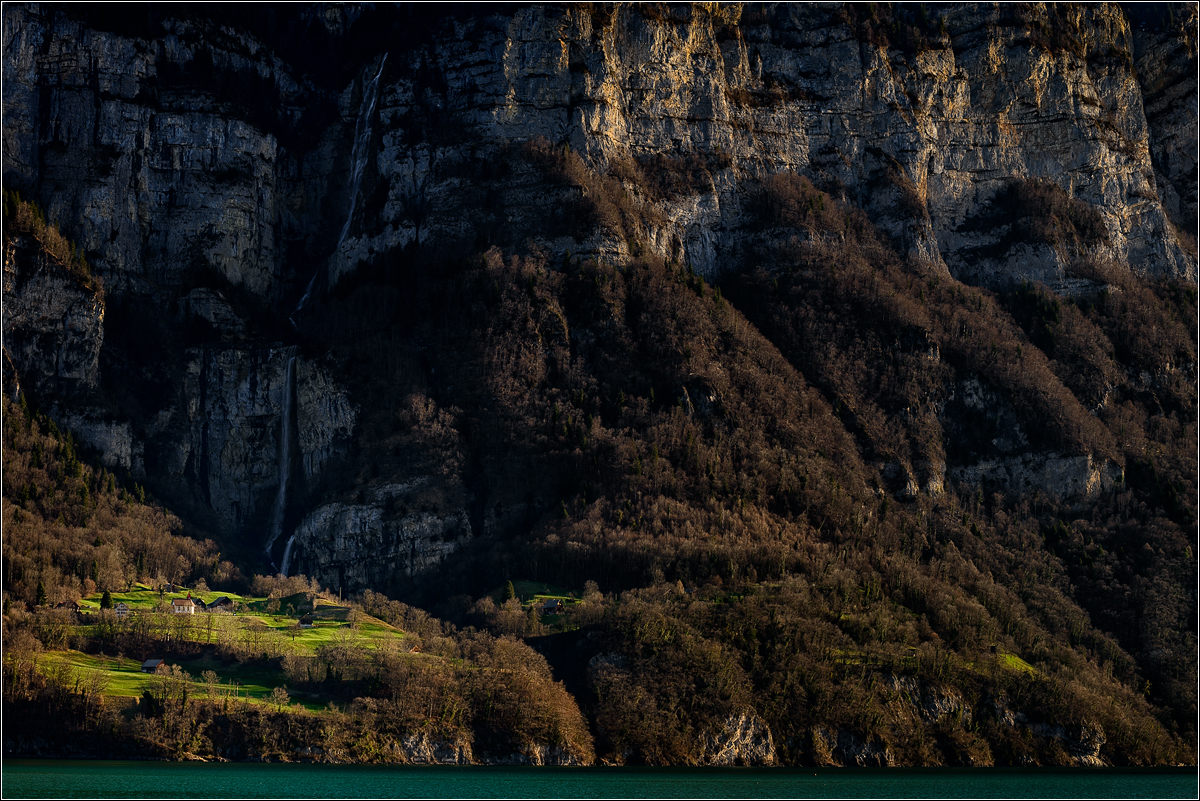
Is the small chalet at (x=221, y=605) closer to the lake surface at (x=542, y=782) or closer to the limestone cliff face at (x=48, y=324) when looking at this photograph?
the lake surface at (x=542, y=782)

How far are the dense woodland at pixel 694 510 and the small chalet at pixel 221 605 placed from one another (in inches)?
281

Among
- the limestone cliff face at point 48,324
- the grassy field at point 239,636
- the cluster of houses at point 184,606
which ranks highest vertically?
the limestone cliff face at point 48,324

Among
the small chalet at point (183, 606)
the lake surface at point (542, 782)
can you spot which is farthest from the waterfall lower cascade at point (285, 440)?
the lake surface at point (542, 782)

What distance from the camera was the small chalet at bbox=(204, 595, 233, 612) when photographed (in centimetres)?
14675

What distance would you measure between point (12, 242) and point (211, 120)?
39324 millimetres

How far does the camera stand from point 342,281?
620ft

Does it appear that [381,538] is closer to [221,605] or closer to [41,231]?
[221,605]

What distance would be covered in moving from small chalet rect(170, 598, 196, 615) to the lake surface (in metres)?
28.7

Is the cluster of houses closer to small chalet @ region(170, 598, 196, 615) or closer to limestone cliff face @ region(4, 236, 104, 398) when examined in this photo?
small chalet @ region(170, 598, 196, 615)

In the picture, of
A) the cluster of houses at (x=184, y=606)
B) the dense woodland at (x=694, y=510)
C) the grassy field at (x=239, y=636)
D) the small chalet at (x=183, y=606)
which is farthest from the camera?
the small chalet at (x=183, y=606)

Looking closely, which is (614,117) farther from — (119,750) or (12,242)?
(119,750)

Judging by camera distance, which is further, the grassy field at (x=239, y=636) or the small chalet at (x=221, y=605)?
the small chalet at (x=221, y=605)

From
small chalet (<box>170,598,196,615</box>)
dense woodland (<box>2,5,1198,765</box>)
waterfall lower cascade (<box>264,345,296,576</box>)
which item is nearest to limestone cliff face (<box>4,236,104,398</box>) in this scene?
dense woodland (<box>2,5,1198,765</box>)

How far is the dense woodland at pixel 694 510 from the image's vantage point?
12875 centimetres
